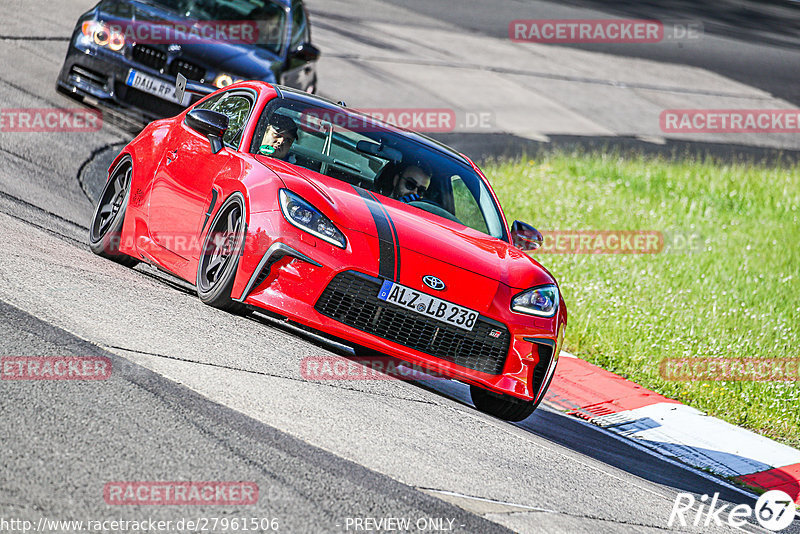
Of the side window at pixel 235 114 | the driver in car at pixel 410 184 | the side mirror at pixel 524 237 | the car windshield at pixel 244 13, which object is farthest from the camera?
the car windshield at pixel 244 13

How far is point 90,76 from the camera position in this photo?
40.0 ft

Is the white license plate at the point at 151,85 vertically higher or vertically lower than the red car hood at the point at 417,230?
lower

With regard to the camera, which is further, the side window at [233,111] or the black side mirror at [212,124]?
the side window at [233,111]

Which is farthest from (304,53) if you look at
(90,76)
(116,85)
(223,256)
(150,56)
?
(223,256)

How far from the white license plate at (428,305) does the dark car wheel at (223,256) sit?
0.90 metres

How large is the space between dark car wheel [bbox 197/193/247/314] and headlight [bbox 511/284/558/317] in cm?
154

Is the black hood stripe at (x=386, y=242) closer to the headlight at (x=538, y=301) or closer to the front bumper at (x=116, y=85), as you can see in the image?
the headlight at (x=538, y=301)

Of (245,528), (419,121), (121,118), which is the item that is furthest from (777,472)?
(419,121)

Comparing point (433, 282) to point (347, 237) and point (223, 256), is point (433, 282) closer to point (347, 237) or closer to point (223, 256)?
point (347, 237)

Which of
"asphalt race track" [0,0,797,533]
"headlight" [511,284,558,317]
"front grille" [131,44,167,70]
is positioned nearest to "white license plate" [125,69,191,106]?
"front grille" [131,44,167,70]

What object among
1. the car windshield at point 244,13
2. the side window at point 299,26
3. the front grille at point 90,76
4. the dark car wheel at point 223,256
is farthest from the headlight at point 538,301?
the side window at point 299,26

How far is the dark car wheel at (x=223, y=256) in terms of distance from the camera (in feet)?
20.7

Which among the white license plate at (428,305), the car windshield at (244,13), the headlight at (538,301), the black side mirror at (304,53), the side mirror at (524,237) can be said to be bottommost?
the white license plate at (428,305)

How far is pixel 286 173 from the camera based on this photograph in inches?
259
